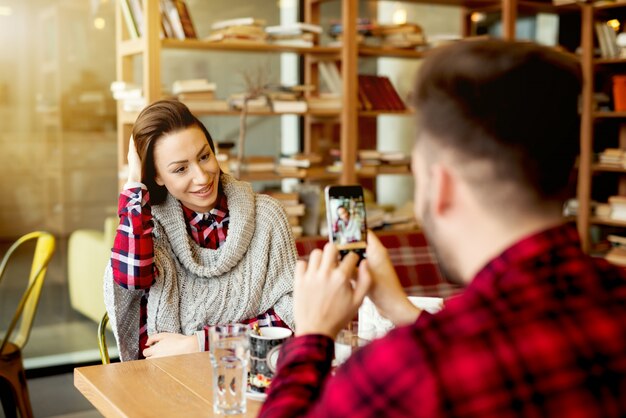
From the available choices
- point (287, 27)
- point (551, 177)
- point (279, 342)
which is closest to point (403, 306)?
point (279, 342)

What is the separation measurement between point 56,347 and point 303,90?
1.88 m

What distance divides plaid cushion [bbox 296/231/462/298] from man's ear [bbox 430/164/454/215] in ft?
7.72

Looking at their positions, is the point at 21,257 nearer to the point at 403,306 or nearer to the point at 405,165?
the point at 405,165

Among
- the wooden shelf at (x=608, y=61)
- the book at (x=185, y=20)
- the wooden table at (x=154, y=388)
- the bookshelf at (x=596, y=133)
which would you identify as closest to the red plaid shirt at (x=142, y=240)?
the wooden table at (x=154, y=388)

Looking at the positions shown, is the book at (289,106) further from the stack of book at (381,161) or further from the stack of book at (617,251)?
the stack of book at (617,251)

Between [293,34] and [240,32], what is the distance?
0.32 m

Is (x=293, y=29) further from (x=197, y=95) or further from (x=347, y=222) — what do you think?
(x=347, y=222)

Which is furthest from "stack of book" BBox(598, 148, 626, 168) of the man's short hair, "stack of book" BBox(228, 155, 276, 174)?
the man's short hair

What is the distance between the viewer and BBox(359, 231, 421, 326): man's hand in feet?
4.51

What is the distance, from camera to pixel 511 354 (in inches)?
31.2

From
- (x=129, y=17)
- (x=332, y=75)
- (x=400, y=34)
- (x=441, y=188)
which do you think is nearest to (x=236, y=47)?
(x=129, y=17)

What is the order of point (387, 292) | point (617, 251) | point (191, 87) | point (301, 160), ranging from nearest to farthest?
point (387, 292) < point (191, 87) < point (301, 160) < point (617, 251)

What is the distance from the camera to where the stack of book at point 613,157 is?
503 cm

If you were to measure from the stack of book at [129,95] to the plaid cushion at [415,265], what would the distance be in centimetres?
118
